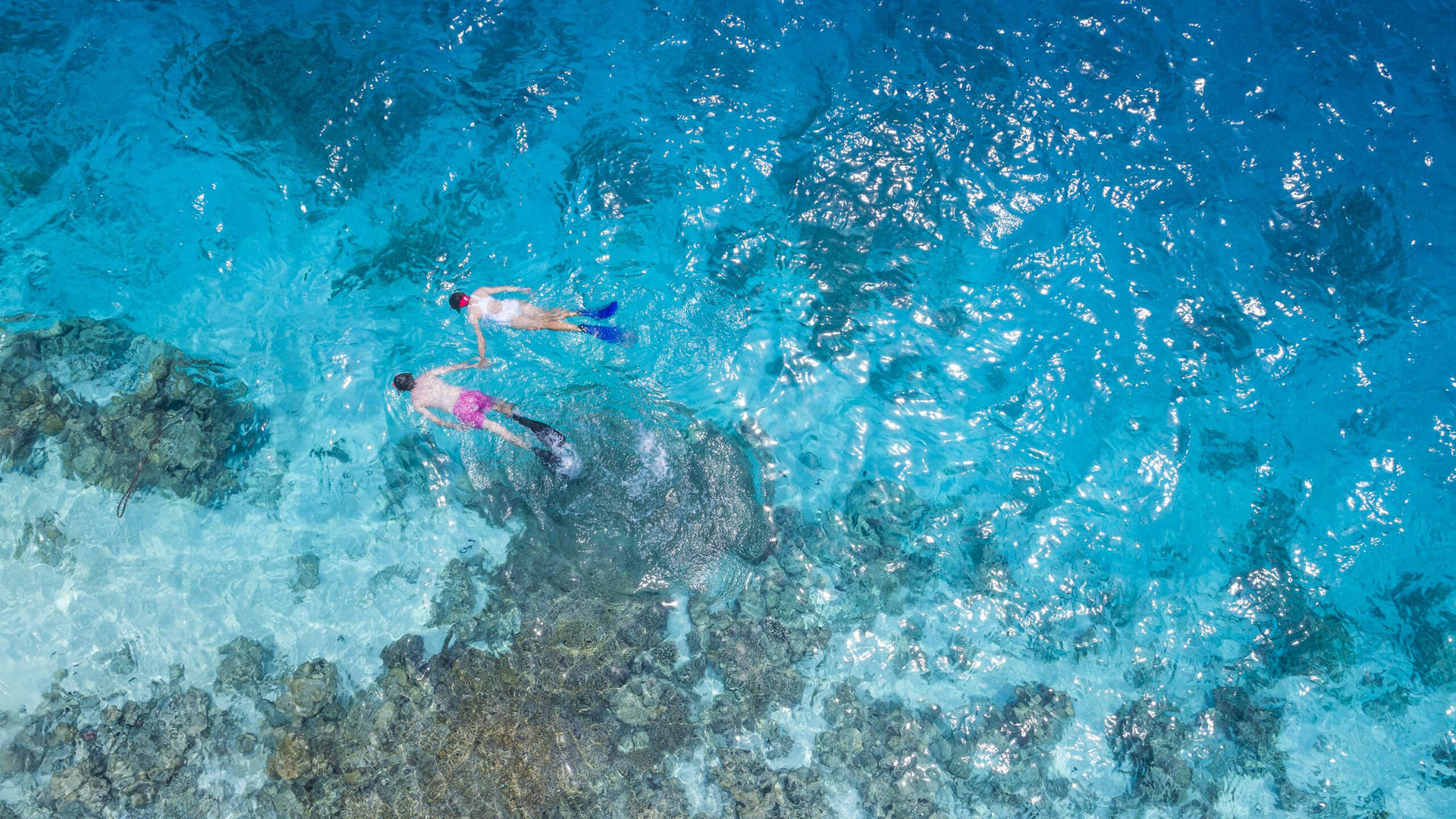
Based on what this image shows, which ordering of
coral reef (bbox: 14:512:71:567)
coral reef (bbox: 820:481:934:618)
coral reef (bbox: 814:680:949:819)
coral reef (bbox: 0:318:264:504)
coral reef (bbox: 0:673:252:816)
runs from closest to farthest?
coral reef (bbox: 0:673:252:816)
coral reef (bbox: 814:680:949:819)
coral reef (bbox: 14:512:71:567)
coral reef (bbox: 0:318:264:504)
coral reef (bbox: 820:481:934:618)

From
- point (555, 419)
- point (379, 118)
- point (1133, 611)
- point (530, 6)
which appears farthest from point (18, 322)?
point (1133, 611)

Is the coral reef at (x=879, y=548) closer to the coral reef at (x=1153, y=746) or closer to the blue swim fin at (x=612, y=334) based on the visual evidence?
the coral reef at (x=1153, y=746)

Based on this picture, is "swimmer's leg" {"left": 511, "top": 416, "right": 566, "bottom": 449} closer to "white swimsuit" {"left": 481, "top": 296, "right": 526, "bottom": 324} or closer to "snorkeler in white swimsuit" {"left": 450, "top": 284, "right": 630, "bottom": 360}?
"snorkeler in white swimsuit" {"left": 450, "top": 284, "right": 630, "bottom": 360}

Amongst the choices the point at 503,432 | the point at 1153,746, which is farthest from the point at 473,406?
the point at 1153,746

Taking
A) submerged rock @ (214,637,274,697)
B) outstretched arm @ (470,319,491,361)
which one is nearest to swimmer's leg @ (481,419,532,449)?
outstretched arm @ (470,319,491,361)

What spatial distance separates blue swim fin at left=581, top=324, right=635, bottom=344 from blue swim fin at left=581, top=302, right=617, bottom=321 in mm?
115

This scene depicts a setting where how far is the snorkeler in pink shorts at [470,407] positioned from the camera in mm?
8492

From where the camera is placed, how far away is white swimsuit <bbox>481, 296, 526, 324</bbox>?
884 centimetres

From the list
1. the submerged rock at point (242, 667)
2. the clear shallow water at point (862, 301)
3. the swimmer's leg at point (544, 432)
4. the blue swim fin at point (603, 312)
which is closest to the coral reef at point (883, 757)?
the clear shallow water at point (862, 301)

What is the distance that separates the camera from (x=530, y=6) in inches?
392

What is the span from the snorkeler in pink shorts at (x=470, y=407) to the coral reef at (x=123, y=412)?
260 cm

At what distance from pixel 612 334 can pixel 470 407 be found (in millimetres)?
2063

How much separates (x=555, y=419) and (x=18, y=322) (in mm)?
7562

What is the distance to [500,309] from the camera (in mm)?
8891
